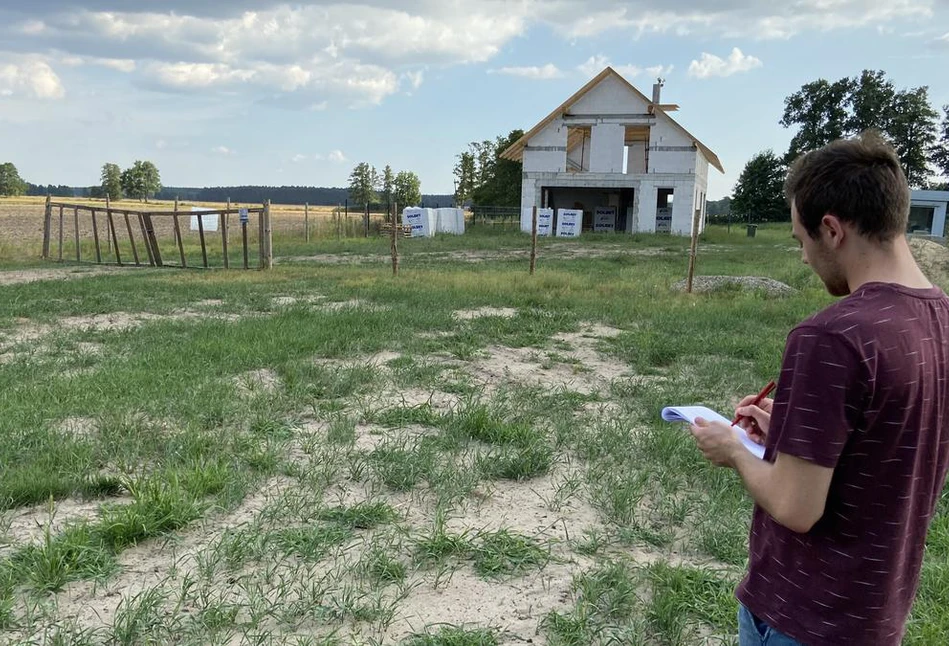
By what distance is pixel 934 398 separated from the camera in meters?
1.36

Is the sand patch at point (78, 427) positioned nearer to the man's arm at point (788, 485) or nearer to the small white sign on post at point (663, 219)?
the man's arm at point (788, 485)

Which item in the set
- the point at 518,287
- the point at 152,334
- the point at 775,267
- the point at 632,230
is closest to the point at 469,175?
the point at 632,230

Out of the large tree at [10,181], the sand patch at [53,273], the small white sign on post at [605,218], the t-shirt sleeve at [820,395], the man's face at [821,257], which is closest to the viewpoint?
the t-shirt sleeve at [820,395]

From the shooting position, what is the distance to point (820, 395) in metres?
1.30

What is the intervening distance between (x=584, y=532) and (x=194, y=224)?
122 ft

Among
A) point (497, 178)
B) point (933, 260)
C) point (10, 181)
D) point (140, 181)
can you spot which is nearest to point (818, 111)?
point (497, 178)

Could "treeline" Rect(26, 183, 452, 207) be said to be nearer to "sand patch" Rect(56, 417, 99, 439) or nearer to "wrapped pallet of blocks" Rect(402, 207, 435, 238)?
"wrapped pallet of blocks" Rect(402, 207, 435, 238)

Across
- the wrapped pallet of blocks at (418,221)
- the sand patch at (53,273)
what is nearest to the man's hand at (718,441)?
the sand patch at (53,273)

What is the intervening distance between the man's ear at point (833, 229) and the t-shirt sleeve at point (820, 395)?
0.68 ft

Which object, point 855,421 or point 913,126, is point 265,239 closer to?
point 855,421

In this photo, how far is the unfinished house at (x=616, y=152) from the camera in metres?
35.6

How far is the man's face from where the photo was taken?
1420 millimetres

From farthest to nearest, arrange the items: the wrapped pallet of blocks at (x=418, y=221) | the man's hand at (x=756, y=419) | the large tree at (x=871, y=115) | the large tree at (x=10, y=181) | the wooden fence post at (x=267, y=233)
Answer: the large tree at (x=10, y=181) < the large tree at (x=871, y=115) < the wrapped pallet of blocks at (x=418, y=221) < the wooden fence post at (x=267, y=233) < the man's hand at (x=756, y=419)

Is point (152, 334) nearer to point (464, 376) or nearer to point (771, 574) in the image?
point (464, 376)
